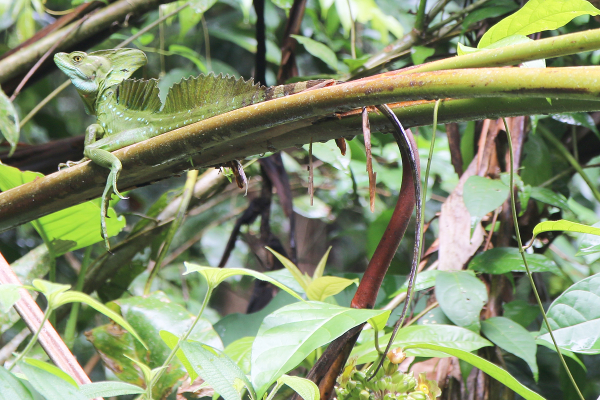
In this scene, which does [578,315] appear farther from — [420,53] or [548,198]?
[420,53]

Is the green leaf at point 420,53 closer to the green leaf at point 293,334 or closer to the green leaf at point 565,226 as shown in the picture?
the green leaf at point 565,226

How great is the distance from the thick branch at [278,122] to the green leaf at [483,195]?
17.2 inches

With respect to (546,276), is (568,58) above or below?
above

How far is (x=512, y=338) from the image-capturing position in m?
0.81

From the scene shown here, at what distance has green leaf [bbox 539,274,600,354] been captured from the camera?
643 millimetres

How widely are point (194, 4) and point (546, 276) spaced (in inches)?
55.9

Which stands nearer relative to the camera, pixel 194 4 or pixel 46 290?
pixel 46 290

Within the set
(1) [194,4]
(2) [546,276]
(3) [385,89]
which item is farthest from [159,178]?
(2) [546,276]

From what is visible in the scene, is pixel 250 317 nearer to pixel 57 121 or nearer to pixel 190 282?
pixel 190 282

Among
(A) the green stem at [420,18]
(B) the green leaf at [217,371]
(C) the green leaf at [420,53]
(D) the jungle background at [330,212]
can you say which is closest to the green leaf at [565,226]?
(D) the jungle background at [330,212]

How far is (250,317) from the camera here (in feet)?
3.59

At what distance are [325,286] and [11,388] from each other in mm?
474

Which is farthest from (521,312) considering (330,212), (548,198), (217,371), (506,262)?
(330,212)

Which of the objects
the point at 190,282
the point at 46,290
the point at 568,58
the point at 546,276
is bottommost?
the point at 190,282
